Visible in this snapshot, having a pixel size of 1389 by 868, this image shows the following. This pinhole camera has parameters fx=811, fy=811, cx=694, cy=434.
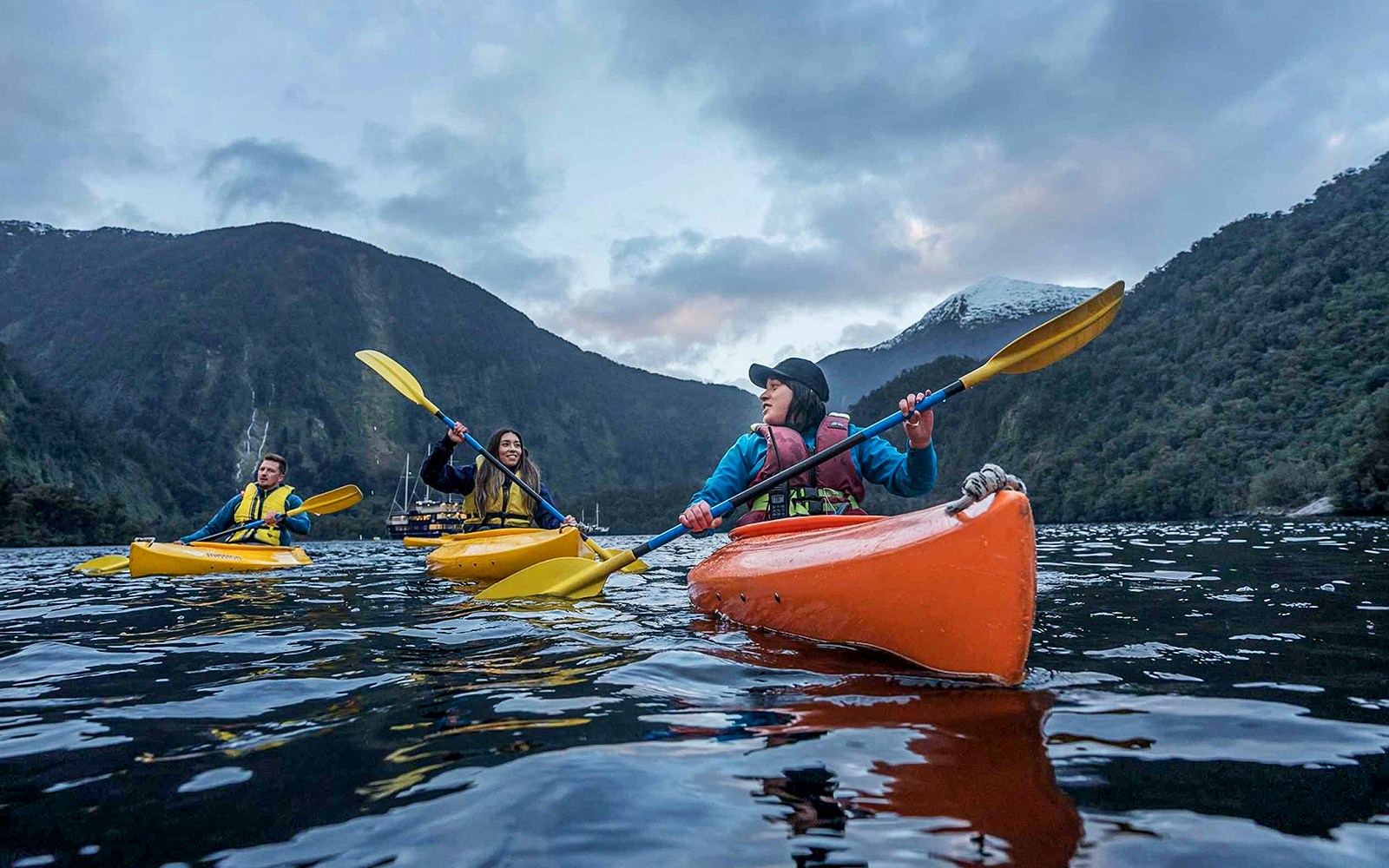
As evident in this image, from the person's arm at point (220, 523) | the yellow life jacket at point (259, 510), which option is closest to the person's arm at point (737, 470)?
the yellow life jacket at point (259, 510)

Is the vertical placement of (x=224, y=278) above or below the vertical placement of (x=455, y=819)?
above

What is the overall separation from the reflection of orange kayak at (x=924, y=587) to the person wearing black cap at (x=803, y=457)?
0.99 meters

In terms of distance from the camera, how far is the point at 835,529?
4.16m

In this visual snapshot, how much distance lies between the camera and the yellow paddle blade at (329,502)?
10597mm

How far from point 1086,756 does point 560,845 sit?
141cm

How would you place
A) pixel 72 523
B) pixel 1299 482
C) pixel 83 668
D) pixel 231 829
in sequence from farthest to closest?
pixel 72 523 → pixel 1299 482 → pixel 83 668 → pixel 231 829

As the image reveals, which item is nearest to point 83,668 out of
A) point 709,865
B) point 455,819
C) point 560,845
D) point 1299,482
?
point 455,819

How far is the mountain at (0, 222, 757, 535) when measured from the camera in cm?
11462

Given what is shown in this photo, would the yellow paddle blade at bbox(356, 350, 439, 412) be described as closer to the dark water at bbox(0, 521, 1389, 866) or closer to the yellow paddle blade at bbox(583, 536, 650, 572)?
the yellow paddle blade at bbox(583, 536, 650, 572)

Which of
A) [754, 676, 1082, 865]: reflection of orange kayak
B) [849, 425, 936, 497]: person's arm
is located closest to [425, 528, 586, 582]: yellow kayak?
[849, 425, 936, 497]: person's arm

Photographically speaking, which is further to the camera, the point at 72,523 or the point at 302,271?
the point at 302,271

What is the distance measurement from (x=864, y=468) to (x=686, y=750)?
400cm

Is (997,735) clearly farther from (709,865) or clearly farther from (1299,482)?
(1299,482)

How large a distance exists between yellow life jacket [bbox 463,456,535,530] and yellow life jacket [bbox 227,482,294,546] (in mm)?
2721
